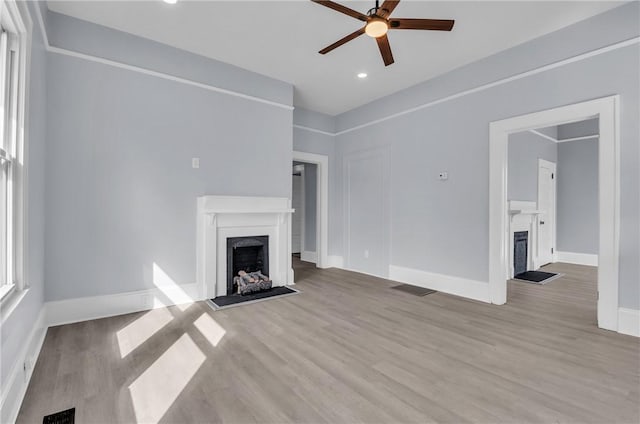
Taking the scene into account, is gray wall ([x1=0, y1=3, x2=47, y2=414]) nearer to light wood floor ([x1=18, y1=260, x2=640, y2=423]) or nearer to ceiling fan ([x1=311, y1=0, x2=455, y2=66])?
light wood floor ([x1=18, y1=260, x2=640, y2=423])

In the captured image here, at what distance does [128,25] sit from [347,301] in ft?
12.8

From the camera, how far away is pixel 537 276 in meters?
5.27

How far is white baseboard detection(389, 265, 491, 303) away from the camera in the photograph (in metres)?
3.91

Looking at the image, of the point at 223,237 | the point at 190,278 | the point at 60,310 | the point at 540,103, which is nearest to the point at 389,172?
the point at 540,103

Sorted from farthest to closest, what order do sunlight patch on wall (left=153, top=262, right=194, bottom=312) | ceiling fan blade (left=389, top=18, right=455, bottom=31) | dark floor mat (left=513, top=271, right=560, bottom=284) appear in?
1. dark floor mat (left=513, top=271, right=560, bottom=284)
2. sunlight patch on wall (left=153, top=262, right=194, bottom=312)
3. ceiling fan blade (left=389, top=18, right=455, bottom=31)

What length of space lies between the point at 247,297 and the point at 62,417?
7.25ft

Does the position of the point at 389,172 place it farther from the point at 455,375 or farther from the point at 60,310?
the point at 60,310

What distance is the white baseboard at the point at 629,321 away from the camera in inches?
109

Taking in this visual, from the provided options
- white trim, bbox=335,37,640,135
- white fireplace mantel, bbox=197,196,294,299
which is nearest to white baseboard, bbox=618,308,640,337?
white trim, bbox=335,37,640,135

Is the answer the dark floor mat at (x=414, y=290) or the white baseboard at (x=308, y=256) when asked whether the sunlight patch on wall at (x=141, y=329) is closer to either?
the dark floor mat at (x=414, y=290)

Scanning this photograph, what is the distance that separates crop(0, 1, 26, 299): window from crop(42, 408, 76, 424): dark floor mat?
789 millimetres

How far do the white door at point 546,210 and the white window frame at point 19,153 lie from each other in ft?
23.3

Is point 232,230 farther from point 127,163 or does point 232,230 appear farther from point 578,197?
point 578,197

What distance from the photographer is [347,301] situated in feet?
12.6
